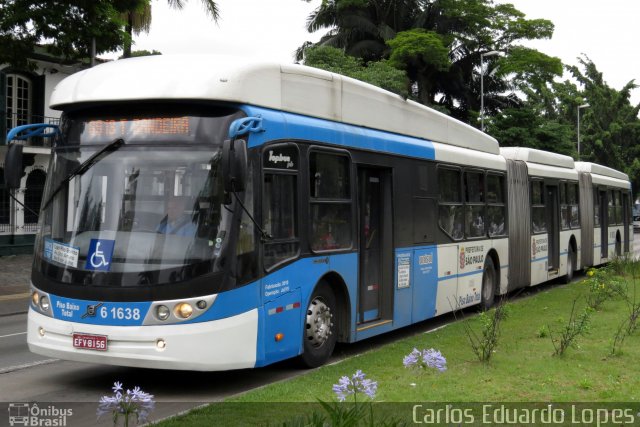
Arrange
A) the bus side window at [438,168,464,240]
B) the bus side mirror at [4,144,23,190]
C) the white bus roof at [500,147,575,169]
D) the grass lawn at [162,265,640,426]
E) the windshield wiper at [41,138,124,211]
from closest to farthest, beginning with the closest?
1. the grass lawn at [162,265,640,426]
2. the windshield wiper at [41,138,124,211]
3. the bus side mirror at [4,144,23,190]
4. the bus side window at [438,168,464,240]
5. the white bus roof at [500,147,575,169]

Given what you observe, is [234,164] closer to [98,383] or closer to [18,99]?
[98,383]

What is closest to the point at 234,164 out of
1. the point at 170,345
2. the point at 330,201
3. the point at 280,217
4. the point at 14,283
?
the point at 280,217

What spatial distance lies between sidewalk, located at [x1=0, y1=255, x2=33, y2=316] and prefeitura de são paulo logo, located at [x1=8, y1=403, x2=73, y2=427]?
895 cm

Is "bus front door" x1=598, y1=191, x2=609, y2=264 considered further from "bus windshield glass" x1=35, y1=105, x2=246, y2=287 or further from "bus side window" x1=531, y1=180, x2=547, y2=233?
"bus windshield glass" x1=35, y1=105, x2=246, y2=287

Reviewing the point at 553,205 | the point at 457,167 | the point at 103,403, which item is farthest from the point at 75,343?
the point at 553,205

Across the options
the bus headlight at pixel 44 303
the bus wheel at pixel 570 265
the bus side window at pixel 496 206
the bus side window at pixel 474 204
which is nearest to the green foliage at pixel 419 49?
the bus wheel at pixel 570 265

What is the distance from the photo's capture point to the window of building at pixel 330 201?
897 centimetres

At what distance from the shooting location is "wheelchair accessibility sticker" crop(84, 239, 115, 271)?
7477mm

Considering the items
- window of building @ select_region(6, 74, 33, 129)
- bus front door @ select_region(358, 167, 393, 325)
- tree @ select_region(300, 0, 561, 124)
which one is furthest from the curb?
tree @ select_region(300, 0, 561, 124)

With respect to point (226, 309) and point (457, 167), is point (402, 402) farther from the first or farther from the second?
point (457, 167)

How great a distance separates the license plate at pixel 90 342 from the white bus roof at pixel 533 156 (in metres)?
11.7

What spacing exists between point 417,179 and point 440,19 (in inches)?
1566

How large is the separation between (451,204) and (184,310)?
674cm

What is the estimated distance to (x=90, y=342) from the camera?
743 cm
